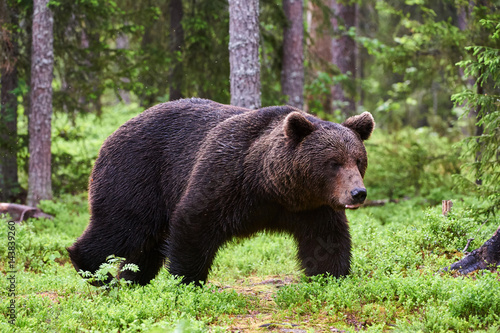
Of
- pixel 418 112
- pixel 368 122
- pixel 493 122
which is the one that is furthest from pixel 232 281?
pixel 418 112

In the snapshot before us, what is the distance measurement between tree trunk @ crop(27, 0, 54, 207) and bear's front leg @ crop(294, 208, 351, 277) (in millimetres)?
7805

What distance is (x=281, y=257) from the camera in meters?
8.43

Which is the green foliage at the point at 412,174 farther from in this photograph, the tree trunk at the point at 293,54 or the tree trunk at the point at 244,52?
the tree trunk at the point at 244,52

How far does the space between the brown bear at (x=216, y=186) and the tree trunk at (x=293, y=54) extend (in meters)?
6.15

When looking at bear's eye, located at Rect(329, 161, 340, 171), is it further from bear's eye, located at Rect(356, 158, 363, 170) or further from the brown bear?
bear's eye, located at Rect(356, 158, 363, 170)

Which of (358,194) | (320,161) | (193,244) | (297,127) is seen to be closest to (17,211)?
(193,244)

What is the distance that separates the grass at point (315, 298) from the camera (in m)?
4.70

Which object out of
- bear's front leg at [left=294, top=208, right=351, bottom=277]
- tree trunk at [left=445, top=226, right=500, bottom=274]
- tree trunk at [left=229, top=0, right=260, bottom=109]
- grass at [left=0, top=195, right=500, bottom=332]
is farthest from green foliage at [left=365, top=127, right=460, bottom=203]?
bear's front leg at [left=294, top=208, right=351, bottom=277]

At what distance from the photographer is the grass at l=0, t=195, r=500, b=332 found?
4699 millimetres

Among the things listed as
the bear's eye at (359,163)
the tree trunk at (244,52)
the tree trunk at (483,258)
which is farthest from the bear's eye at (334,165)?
the tree trunk at (244,52)

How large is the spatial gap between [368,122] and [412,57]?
284 inches

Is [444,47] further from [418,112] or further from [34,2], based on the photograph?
[418,112]

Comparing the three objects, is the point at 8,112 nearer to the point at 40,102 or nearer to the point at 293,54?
the point at 40,102

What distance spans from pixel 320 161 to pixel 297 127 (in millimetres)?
439
